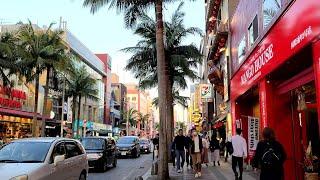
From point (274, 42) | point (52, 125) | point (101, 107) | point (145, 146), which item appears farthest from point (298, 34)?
point (101, 107)

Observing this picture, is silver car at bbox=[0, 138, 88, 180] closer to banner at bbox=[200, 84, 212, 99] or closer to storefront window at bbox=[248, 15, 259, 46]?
storefront window at bbox=[248, 15, 259, 46]

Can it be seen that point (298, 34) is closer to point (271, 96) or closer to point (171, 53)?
point (271, 96)

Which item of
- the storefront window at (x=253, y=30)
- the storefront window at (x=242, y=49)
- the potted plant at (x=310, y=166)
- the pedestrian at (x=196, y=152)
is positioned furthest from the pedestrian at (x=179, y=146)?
the potted plant at (x=310, y=166)

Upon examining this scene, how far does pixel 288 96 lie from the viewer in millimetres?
13508

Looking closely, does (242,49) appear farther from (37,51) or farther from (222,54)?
(37,51)

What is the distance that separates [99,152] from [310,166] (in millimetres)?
12057

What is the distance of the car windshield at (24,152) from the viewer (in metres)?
9.98

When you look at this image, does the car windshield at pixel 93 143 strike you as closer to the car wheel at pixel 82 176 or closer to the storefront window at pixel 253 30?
the storefront window at pixel 253 30

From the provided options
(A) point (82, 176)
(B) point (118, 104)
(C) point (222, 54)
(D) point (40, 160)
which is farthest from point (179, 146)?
(B) point (118, 104)

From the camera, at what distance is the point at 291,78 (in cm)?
1257

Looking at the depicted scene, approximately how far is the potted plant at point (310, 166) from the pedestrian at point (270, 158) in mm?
2892

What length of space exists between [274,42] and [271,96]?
243 cm

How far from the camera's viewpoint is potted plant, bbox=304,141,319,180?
11.0 metres

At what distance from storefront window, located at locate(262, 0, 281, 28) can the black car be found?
10327 millimetres
